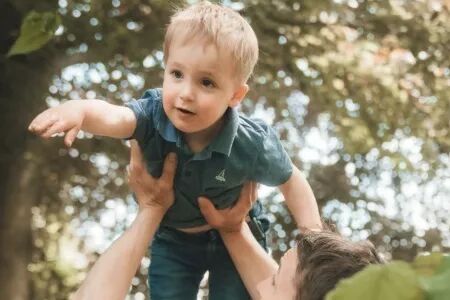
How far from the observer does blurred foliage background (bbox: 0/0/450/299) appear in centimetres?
445

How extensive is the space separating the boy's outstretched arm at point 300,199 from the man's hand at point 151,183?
0.31 m

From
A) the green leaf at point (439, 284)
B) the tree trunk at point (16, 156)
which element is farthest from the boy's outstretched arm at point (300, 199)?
the tree trunk at point (16, 156)

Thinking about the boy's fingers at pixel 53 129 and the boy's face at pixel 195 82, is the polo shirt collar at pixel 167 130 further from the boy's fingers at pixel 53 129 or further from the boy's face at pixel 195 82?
the boy's fingers at pixel 53 129

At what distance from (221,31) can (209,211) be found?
487mm

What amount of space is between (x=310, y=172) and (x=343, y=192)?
13.4 inches

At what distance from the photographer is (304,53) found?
480 centimetres

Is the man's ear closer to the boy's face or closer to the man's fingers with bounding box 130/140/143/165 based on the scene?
the boy's face

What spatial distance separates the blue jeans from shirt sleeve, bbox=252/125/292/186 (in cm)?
25

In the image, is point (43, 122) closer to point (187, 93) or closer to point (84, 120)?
point (84, 120)

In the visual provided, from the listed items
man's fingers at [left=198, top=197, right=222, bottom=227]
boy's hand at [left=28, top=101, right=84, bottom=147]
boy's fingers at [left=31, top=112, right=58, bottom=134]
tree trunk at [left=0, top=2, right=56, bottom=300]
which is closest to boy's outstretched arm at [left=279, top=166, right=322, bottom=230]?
man's fingers at [left=198, top=197, right=222, bottom=227]

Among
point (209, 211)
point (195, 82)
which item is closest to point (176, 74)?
point (195, 82)

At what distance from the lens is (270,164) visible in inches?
72.6

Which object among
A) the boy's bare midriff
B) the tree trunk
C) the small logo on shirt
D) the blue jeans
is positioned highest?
the small logo on shirt

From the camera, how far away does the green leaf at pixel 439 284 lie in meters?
0.29
